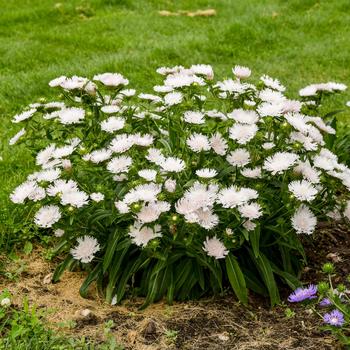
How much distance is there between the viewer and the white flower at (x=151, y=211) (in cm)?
271

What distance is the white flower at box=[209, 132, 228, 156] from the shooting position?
3.05m

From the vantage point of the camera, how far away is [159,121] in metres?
3.47

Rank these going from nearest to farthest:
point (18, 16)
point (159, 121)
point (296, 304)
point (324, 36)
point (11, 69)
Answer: point (296, 304), point (159, 121), point (11, 69), point (324, 36), point (18, 16)

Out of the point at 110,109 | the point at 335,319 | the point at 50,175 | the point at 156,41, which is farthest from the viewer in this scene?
the point at 156,41

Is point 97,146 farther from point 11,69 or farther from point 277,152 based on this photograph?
point 11,69

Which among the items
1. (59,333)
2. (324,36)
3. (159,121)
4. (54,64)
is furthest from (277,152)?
(324,36)

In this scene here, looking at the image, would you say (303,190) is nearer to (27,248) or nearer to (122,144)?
(122,144)

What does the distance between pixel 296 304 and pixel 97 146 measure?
1249 mm

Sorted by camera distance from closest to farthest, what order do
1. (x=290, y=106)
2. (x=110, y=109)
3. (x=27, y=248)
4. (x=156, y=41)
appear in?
(x=290, y=106) < (x=110, y=109) < (x=27, y=248) < (x=156, y=41)

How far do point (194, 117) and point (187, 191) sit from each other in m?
0.42

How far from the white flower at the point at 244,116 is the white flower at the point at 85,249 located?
88 centimetres

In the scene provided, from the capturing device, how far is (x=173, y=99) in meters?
3.17

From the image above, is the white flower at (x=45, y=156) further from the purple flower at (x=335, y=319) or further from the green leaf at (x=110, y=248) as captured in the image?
the purple flower at (x=335, y=319)

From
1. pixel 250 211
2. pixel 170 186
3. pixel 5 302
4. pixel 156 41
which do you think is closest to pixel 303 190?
pixel 250 211
